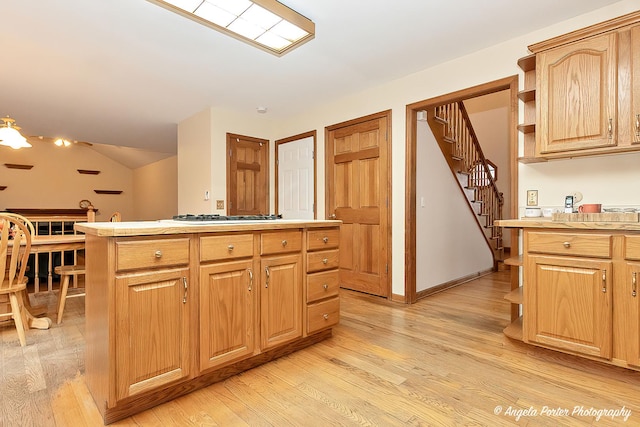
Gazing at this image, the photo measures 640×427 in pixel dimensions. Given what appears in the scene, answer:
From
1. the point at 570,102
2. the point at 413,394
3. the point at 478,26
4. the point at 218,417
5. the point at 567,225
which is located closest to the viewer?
the point at 218,417

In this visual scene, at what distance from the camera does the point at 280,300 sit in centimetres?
208

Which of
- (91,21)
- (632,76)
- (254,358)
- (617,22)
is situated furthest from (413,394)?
(91,21)

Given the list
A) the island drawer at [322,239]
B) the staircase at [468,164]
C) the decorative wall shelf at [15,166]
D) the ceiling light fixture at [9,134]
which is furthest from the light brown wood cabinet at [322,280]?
the decorative wall shelf at [15,166]

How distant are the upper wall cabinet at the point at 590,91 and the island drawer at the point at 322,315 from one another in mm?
1824

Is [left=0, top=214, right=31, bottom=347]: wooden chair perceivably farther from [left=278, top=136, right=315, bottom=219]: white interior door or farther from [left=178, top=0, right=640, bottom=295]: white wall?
[left=278, top=136, right=315, bottom=219]: white interior door

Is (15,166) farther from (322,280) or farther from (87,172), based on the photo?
(322,280)

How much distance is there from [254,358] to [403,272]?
1.96 metres

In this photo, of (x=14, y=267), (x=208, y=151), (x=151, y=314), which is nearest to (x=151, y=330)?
(x=151, y=314)

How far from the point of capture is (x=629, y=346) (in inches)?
71.2

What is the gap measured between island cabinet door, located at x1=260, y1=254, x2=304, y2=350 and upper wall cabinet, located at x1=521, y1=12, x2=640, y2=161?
6.34ft

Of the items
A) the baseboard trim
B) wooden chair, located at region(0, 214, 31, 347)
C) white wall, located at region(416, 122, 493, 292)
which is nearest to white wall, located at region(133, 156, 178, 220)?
wooden chair, located at region(0, 214, 31, 347)

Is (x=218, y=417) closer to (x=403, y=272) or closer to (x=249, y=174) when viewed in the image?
(x=403, y=272)

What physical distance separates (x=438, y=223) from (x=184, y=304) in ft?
10.2

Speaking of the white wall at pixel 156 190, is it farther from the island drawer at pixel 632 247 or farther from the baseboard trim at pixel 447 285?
the island drawer at pixel 632 247
